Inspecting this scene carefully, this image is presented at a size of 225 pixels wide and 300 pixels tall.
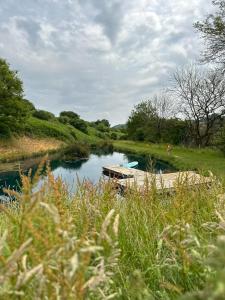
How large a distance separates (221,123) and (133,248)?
1707 inches

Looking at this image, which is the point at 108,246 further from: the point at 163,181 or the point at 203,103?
the point at 203,103

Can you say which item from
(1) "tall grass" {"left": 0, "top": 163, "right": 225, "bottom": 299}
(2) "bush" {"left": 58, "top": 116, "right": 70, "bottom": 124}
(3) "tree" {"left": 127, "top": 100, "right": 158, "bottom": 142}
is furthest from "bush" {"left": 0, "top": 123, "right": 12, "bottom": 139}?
(1) "tall grass" {"left": 0, "top": 163, "right": 225, "bottom": 299}

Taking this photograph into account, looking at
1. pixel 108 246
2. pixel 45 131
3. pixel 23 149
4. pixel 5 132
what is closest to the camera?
pixel 108 246

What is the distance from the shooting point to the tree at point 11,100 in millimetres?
38094

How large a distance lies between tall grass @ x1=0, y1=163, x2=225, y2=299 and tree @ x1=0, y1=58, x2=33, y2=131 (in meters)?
36.3

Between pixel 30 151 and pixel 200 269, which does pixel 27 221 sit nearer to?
pixel 200 269

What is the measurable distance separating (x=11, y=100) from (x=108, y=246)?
126ft

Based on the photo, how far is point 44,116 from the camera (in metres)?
66.1

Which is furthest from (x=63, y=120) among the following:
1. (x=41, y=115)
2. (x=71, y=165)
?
(x=71, y=165)

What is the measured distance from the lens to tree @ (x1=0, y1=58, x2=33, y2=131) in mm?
38094

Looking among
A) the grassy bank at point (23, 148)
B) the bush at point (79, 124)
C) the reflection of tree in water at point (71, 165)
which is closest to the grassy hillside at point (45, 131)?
the grassy bank at point (23, 148)

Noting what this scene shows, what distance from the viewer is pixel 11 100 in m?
38.2

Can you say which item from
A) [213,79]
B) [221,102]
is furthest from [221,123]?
[213,79]

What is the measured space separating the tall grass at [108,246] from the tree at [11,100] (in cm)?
3627
